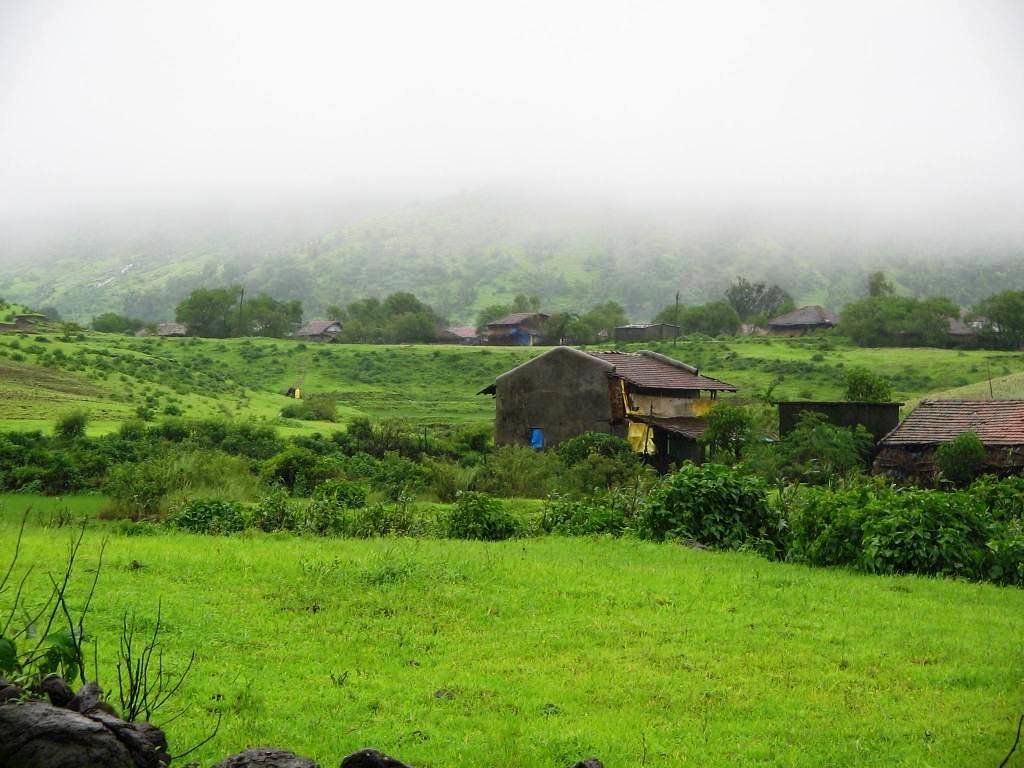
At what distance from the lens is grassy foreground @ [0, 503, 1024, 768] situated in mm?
7586

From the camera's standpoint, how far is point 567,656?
998 cm

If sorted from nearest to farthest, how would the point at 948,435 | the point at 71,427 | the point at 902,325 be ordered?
the point at 948,435, the point at 71,427, the point at 902,325

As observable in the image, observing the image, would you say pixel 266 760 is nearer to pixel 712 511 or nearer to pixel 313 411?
pixel 712 511

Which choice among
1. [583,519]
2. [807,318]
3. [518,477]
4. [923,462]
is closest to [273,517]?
[583,519]

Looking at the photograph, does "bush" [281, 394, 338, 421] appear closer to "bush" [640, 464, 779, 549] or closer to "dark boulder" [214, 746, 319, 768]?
"bush" [640, 464, 779, 549]

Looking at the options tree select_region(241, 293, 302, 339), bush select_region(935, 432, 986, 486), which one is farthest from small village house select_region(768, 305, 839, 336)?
bush select_region(935, 432, 986, 486)

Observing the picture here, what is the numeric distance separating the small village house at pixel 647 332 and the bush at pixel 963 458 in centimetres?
8018

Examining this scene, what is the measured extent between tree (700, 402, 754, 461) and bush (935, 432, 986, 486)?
→ 824 cm

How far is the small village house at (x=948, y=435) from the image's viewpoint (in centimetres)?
3144

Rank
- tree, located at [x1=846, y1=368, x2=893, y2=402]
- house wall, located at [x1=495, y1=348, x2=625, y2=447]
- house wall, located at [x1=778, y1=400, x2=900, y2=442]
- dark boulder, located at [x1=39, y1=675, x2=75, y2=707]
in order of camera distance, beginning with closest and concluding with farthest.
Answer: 1. dark boulder, located at [x1=39, y1=675, x2=75, y2=707]
2. house wall, located at [x1=778, y1=400, x2=900, y2=442]
3. house wall, located at [x1=495, y1=348, x2=625, y2=447]
4. tree, located at [x1=846, y1=368, x2=893, y2=402]

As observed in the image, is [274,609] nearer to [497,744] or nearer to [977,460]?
[497,744]

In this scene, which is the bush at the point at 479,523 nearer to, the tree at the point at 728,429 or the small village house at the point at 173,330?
the tree at the point at 728,429

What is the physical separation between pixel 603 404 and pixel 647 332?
7105 cm

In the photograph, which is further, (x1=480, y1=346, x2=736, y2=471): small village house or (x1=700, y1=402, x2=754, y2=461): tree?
(x1=480, y1=346, x2=736, y2=471): small village house
